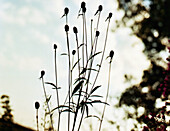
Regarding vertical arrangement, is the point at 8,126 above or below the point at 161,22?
below

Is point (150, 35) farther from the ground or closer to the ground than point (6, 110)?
farther from the ground

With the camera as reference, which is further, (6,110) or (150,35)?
(150,35)

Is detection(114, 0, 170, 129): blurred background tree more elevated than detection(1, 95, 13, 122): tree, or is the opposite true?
detection(114, 0, 170, 129): blurred background tree

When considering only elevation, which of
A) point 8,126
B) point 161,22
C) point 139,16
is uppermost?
point 139,16

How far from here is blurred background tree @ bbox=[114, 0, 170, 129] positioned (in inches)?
470

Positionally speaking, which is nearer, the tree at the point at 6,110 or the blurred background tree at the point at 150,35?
the tree at the point at 6,110

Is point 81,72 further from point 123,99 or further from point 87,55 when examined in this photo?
point 123,99

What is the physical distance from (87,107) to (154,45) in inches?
451

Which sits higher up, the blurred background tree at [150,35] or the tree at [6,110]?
the blurred background tree at [150,35]

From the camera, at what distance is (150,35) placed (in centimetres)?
1330

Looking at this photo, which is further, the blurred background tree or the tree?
the blurred background tree

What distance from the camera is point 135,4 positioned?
551 inches

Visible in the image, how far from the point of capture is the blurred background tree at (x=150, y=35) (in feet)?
39.2

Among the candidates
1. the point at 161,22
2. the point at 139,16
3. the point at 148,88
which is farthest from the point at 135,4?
the point at 148,88
